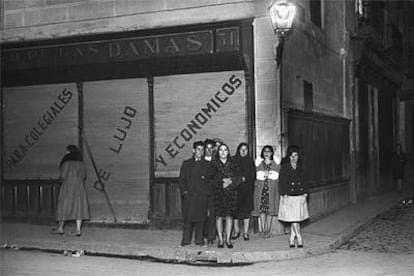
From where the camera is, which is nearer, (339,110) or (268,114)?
(268,114)

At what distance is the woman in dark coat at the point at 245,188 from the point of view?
10805mm

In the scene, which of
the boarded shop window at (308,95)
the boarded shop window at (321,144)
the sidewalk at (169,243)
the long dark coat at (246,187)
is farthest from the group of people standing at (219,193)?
the boarded shop window at (308,95)

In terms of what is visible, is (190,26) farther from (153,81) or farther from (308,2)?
(308,2)

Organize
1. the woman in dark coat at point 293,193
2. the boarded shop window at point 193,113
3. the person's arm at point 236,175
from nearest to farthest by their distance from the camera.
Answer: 1. the woman in dark coat at point 293,193
2. the person's arm at point 236,175
3. the boarded shop window at point 193,113

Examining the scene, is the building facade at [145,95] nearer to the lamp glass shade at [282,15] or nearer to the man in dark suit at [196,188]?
the lamp glass shade at [282,15]

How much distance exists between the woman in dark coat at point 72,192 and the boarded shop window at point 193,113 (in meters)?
1.61

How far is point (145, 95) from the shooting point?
490 inches

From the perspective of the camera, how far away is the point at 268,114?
448 inches

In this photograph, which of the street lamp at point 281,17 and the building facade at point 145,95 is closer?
the street lamp at point 281,17

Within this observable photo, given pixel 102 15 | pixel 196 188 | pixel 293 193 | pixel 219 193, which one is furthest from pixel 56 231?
pixel 293 193

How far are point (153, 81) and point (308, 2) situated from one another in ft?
14.3

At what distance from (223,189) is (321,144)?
471 cm

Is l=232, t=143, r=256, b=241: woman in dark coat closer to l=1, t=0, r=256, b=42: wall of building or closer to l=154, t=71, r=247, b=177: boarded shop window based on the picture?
l=154, t=71, r=247, b=177: boarded shop window

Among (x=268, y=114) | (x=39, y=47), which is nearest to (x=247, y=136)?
(x=268, y=114)
